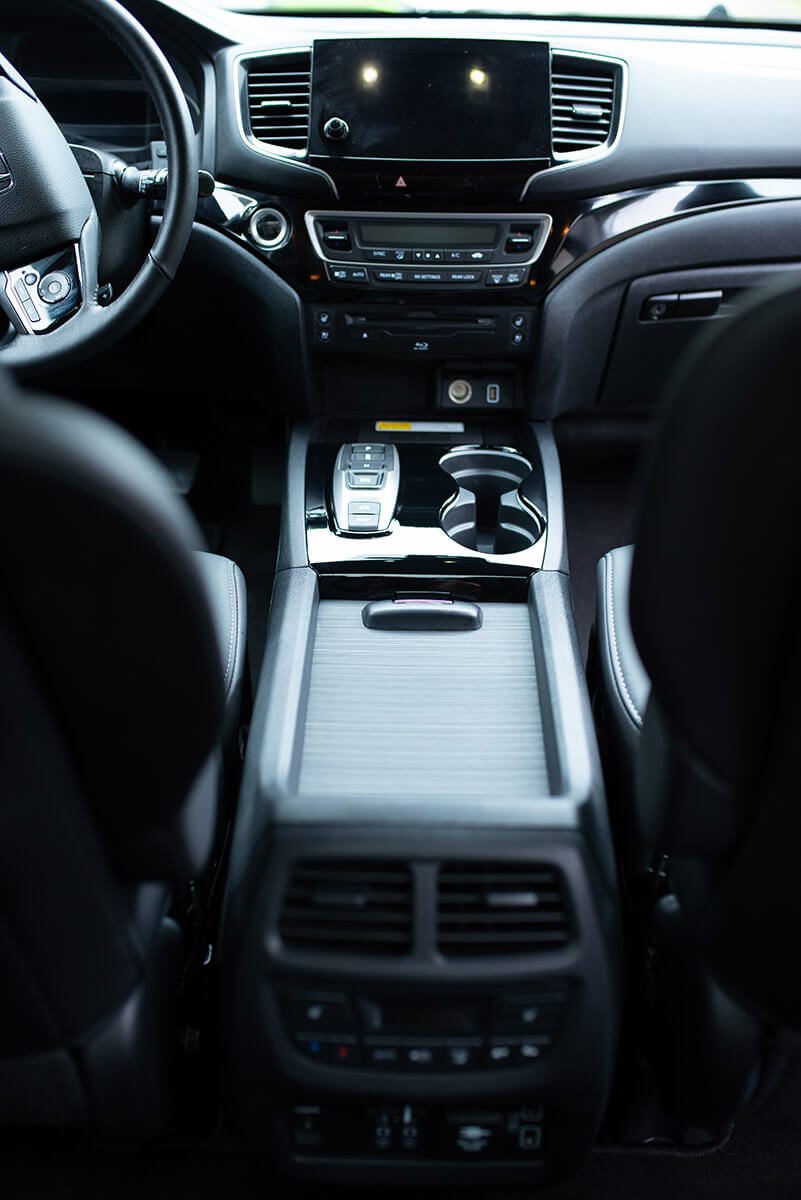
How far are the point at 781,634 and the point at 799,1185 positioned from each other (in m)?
0.90

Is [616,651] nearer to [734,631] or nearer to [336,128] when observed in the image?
[734,631]

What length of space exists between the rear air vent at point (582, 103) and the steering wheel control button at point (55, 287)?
2.49 feet

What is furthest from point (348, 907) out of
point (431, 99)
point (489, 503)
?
point (431, 99)

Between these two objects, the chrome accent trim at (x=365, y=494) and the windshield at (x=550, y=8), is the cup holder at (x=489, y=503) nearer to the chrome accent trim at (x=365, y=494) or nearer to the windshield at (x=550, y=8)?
the chrome accent trim at (x=365, y=494)

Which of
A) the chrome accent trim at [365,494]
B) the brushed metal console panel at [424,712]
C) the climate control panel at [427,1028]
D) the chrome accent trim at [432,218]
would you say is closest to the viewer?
the climate control panel at [427,1028]

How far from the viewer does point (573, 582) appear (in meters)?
2.13

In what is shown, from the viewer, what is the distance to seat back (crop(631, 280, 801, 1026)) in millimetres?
666

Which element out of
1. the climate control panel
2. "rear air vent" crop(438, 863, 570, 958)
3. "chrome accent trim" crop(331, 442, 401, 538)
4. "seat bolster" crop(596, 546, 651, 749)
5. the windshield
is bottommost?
the climate control panel

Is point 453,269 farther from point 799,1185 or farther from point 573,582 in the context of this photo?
point 799,1185

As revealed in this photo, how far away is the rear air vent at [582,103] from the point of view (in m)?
1.62

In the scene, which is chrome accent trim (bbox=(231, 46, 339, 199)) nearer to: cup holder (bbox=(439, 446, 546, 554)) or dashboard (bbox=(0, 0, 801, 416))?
dashboard (bbox=(0, 0, 801, 416))

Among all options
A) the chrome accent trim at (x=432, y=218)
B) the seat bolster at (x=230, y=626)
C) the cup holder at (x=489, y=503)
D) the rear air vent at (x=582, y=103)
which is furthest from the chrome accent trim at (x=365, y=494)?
the rear air vent at (x=582, y=103)

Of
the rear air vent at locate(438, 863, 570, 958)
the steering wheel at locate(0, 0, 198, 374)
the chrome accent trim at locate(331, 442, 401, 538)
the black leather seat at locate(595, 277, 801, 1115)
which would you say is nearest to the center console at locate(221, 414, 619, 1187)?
the rear air vent at locate(438, 863, 570, 958)

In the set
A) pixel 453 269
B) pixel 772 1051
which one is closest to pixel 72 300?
pixel 453 269
